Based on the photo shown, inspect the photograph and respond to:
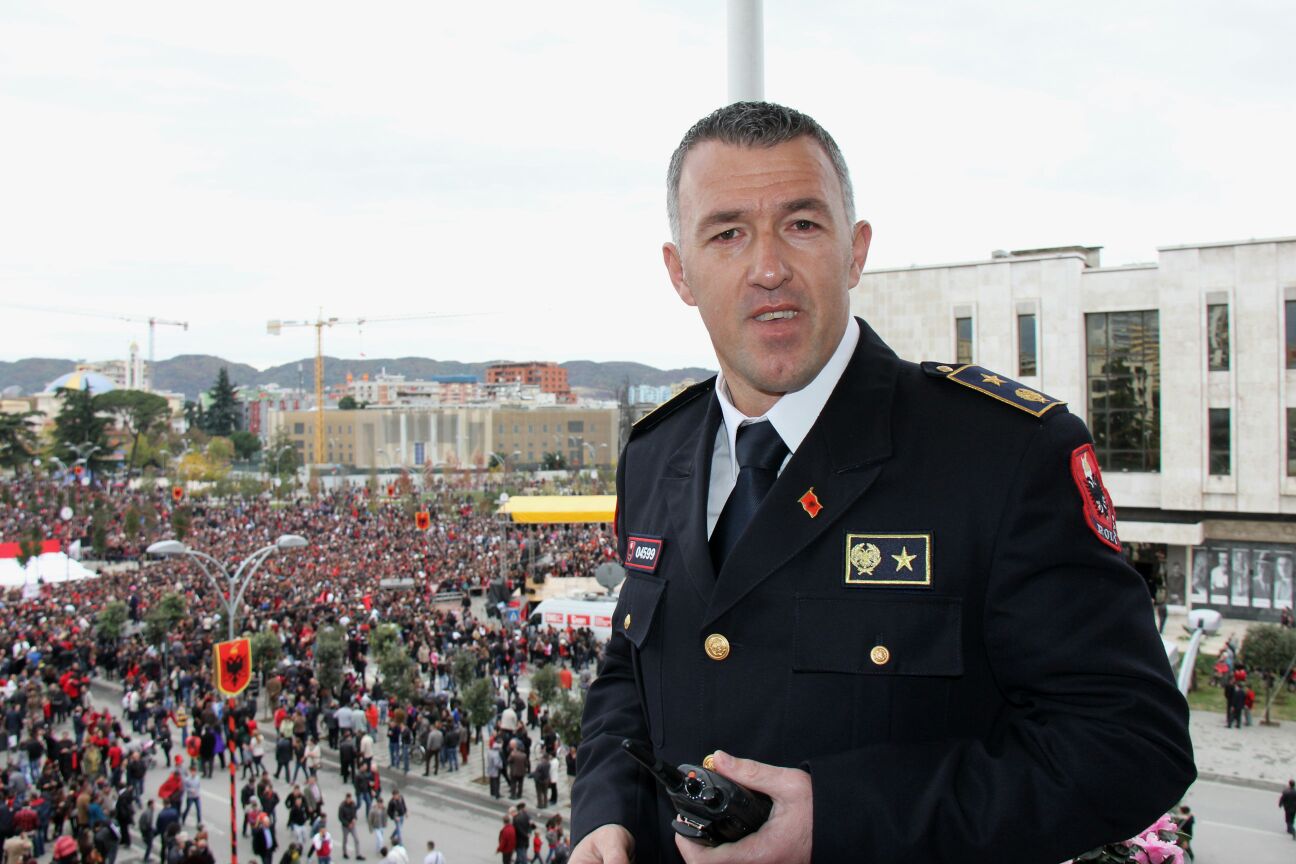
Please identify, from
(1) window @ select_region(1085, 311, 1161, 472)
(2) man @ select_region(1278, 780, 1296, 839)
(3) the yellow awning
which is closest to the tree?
(3) the yellow awning

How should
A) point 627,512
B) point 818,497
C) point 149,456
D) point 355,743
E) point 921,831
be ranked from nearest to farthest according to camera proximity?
point 921,831 < point 818,497 < point 627,512 < point 355,743 < point 149,456

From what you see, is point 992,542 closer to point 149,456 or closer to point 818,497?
point 818,497

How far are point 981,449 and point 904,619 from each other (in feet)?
0.96

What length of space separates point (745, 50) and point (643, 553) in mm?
2366

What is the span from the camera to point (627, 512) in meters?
2.24

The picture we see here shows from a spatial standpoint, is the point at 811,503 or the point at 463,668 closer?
the point at 811,503

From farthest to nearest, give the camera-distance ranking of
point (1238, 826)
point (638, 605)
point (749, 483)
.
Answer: point (1238, 826) → point (638, 605) → point (749, 483)

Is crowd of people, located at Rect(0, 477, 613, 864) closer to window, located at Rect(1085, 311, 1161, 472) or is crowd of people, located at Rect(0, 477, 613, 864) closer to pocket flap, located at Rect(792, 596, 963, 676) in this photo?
pocket flap, located at Rect(792, 596, 963, 676)

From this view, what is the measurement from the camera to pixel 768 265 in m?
1.69

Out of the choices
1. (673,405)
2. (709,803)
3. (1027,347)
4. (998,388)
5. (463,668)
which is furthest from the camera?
(1027,347)

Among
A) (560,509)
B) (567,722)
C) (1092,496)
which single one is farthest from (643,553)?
(560,509)

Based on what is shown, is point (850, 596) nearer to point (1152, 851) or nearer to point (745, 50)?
point (1152, 851)

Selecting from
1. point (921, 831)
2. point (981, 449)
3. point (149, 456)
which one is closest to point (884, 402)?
point (981, 449)

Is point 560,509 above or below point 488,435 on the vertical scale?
below
